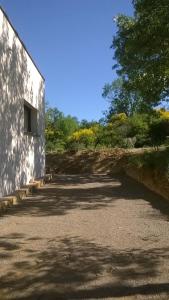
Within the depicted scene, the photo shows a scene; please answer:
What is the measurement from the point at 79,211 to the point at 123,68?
7354mm

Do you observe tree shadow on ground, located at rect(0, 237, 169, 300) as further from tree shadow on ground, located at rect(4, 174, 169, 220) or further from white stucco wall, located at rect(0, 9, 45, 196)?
white stucco wall, located at rect(0, 9, 45, 196)

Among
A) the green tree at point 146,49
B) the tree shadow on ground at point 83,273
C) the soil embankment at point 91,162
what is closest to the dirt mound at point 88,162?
the soil embankment at point 91,162

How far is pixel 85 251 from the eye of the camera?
5766mm

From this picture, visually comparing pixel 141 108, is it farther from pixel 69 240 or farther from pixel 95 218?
pixel 69 240

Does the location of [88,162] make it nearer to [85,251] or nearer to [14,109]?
[14,109]

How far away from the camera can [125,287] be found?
4359 millimetres

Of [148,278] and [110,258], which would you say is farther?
[110,258]

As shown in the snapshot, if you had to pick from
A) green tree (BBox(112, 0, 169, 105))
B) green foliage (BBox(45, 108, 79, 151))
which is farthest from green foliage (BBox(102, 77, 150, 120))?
green tree (BBox(112, 0, 169, 105))

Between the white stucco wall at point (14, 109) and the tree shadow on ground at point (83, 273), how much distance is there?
4.50 metres

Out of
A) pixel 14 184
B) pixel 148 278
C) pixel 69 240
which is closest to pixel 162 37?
pixel 14 184

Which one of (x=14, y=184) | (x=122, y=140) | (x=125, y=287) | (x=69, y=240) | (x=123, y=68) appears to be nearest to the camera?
(x=125, y=287)

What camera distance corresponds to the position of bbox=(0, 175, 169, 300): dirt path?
434cm

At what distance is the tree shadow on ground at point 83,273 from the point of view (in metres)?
4.25

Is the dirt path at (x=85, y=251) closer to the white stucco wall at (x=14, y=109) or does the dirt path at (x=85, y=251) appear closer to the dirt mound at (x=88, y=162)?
the white stucco wall at (x=14, y=109)
